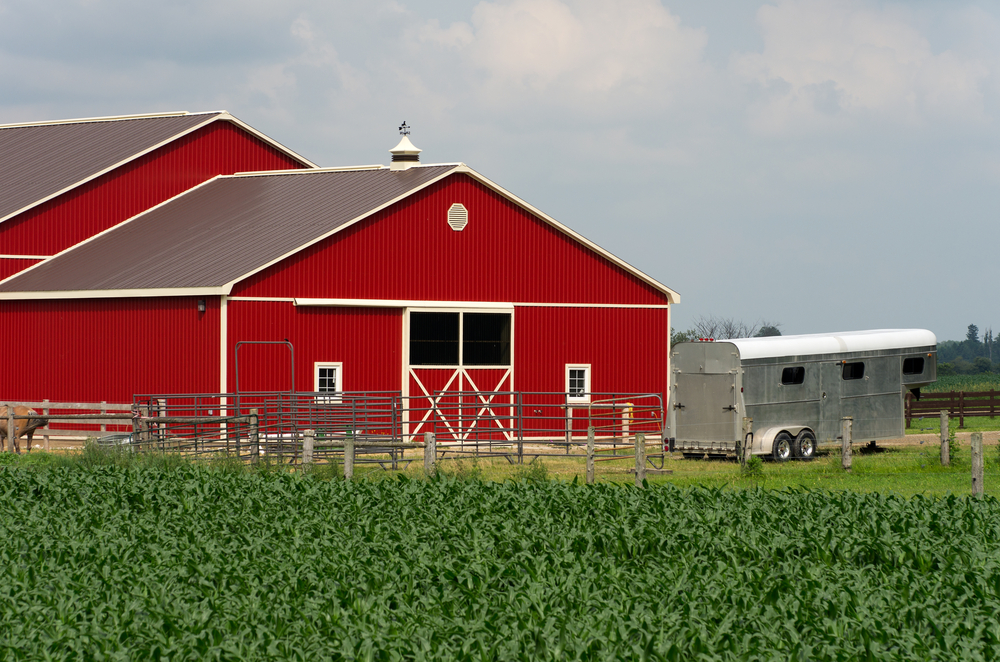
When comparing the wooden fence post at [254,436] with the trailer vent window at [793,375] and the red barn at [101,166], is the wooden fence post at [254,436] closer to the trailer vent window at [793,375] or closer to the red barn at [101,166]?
the trailer vent window at [793,375]

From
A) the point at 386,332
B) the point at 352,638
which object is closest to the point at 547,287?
the point at 386,332

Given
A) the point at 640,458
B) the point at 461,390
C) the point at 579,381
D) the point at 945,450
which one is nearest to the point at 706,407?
the point at 945,450

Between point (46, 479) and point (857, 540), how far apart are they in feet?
32.2

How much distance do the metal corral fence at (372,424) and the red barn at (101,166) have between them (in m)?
7.65

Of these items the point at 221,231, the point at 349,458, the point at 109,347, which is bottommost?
the point at 349,458

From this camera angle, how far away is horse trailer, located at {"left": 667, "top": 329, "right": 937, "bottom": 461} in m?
25.3

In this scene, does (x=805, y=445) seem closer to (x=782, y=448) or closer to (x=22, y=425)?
(x=782, y=448)

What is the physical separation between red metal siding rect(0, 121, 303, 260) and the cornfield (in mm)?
19552

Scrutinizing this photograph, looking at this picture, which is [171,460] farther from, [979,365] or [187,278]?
[979,365]

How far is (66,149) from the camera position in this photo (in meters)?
37.2

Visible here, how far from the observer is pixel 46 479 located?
15.7m

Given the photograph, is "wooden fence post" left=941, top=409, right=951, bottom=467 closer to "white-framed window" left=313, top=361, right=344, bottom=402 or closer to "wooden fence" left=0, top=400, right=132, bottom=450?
"white-framed window" left=313, top=361, right=344, bottom=402

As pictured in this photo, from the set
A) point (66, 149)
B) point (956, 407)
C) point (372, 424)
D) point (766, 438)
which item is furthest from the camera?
point (956, 407)

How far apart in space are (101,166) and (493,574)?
2704 cm
